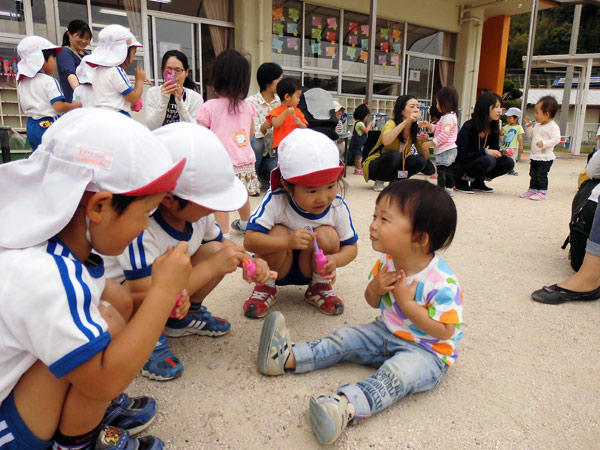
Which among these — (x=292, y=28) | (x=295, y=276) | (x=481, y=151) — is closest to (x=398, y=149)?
(x=481, y=151)

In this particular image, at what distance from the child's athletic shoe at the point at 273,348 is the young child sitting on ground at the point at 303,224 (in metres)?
0.40

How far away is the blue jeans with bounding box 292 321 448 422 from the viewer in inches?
53.0

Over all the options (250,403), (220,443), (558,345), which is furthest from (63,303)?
(558,345)

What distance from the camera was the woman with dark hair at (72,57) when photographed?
4.16 meters

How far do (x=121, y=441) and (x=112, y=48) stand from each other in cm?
300

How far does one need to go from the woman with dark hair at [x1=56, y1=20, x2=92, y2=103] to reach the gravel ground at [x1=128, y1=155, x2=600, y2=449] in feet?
9.67

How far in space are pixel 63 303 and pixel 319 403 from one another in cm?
71

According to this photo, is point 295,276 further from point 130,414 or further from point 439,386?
point 130,414

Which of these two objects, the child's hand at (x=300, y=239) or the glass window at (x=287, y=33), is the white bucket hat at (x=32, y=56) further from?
Answer: the glass window at (x=287, y=33)

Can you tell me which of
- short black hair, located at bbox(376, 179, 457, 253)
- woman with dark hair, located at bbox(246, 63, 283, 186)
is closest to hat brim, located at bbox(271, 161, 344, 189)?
short black hair, located at bbox(376, 179, 457, 253)

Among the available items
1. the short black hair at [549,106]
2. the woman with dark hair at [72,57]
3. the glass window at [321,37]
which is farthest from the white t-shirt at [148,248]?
the glass window at [321,37]

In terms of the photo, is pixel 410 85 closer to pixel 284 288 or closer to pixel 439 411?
pixel 284 288

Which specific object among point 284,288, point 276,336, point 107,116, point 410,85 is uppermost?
point 410,85

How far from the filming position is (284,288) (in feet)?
7.98
